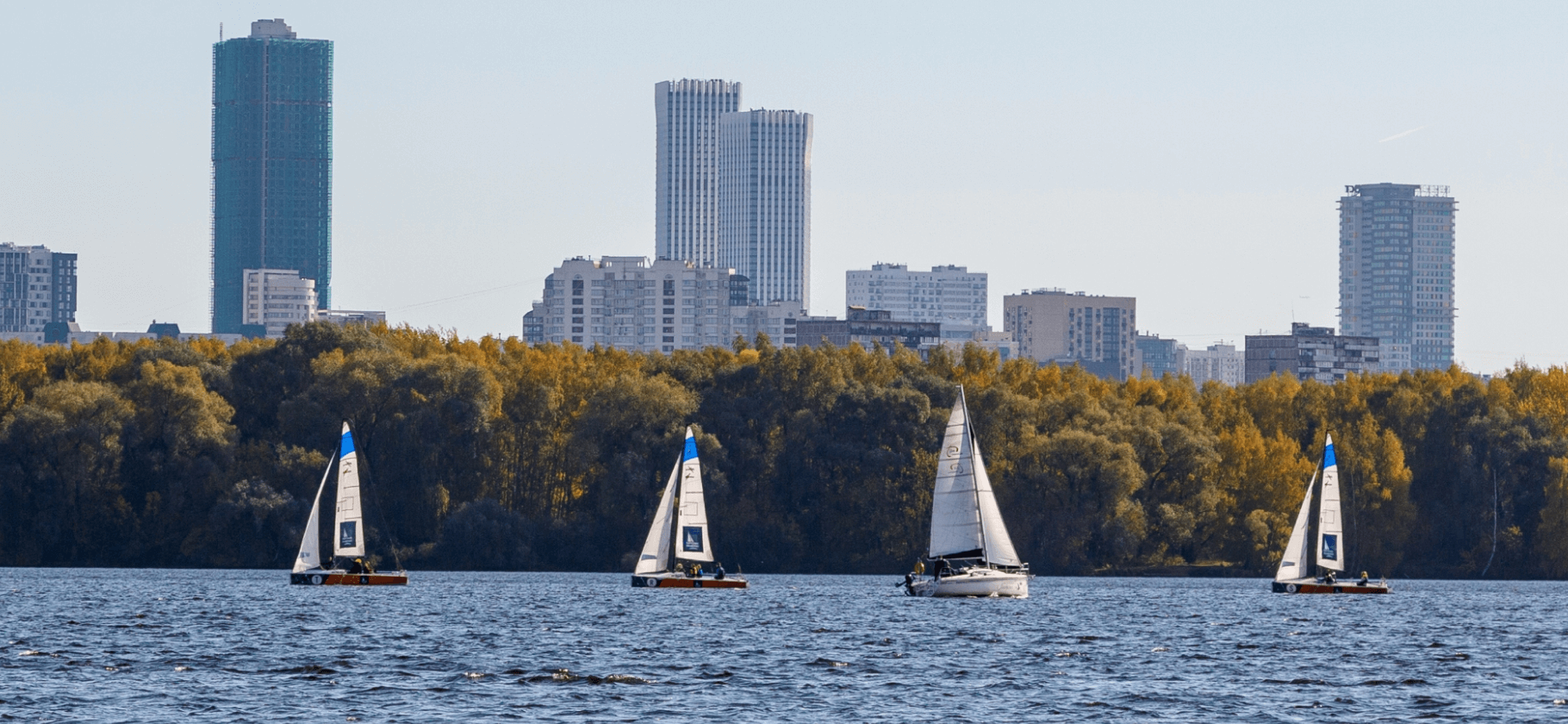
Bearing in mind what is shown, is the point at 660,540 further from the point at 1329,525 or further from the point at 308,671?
the point at 308,671

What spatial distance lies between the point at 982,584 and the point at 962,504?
3.28 meters

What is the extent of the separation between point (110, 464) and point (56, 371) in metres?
14.4

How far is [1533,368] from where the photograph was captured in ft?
525

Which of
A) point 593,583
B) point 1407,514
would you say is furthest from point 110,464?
point 1407,514

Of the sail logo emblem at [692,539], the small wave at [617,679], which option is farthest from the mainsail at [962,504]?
the small wave at [617,679]

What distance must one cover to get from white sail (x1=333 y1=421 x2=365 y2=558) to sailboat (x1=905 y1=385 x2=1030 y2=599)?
2504 centimetres

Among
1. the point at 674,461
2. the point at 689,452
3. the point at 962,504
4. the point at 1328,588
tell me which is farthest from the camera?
the point at 674,461

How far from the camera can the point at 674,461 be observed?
5384 inches

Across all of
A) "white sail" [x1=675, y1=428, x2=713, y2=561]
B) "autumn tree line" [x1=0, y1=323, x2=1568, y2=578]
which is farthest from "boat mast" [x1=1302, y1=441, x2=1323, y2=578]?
"white sail" [x1=675, y1=428, x2=713, y2=561]

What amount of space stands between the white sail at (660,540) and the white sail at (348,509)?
41.2 feet

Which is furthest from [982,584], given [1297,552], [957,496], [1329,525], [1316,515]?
[1316,515]

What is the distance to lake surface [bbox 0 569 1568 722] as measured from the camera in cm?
5609

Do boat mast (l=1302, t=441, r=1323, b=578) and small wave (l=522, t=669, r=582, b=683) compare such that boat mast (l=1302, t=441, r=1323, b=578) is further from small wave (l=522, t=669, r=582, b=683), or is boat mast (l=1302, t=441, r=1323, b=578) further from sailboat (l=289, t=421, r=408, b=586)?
small wave (l=522, t=669, r=582, b=683)

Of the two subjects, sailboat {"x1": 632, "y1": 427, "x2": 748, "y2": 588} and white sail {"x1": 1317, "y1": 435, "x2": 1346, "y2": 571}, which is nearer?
sailboat {"x1": 632, "y1": 427, "x2": 748, "y2": 588}
